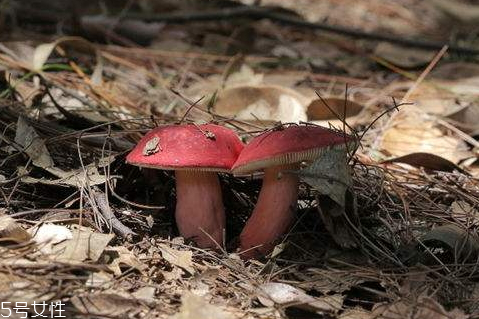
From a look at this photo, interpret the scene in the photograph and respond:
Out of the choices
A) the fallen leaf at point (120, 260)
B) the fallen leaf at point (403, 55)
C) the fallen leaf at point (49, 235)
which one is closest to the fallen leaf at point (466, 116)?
the fallen leaf at point (403, 55)

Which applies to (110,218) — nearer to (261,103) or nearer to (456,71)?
(261,103)

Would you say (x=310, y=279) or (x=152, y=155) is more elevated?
(x=152, y=155)

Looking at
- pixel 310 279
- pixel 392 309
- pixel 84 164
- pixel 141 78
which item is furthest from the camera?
pixel 141 78

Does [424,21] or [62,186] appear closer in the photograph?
[62,186]

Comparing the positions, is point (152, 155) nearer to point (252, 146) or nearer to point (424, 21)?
point (252, 146)

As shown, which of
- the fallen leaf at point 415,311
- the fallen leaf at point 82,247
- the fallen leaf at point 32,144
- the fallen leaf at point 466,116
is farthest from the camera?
the fallen leaf at point 466,116

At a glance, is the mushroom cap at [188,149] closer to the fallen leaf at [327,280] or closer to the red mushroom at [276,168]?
the red mushroom at [276,168]

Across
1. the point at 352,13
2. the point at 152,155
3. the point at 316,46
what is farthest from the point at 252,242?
the point at 352,13
